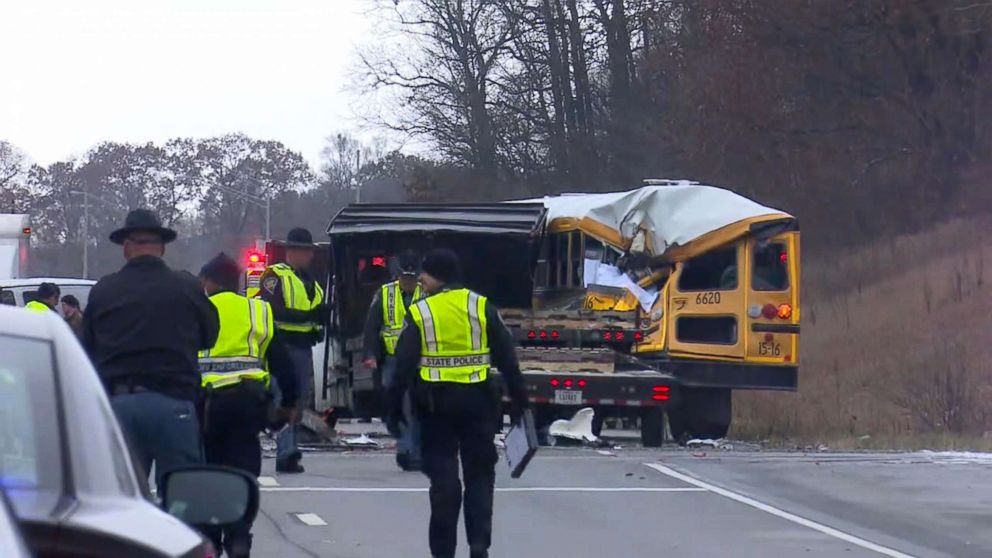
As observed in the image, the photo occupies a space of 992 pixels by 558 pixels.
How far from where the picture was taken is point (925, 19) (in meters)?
35.6

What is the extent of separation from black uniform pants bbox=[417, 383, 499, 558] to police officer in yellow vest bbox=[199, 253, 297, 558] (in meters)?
0.81

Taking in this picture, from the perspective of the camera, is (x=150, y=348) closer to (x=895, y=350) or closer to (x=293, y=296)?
(x=293, y=296)

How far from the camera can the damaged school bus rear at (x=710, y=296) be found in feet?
63.4

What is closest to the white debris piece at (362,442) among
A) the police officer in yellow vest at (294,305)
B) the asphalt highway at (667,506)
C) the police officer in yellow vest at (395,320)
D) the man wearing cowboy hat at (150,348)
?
the asphalt highway at (667,506)

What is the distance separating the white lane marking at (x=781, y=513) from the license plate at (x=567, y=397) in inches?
87.5

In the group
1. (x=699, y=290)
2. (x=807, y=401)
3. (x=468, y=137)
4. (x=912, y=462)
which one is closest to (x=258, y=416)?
(x=912, y=462)

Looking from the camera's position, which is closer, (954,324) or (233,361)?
(233,361)

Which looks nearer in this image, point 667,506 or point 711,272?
point 667,506

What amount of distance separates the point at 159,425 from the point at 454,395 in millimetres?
2105

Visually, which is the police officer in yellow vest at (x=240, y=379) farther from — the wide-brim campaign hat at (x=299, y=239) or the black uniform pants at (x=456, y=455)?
the wide-brim campaign hat at (x=299, y=239)

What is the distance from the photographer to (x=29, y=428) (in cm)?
350

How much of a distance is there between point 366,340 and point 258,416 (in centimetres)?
470

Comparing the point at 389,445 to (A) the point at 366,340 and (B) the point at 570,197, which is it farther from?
(B) the point at 570,197

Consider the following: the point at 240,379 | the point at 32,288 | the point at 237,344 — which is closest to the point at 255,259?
the point at 32,288
